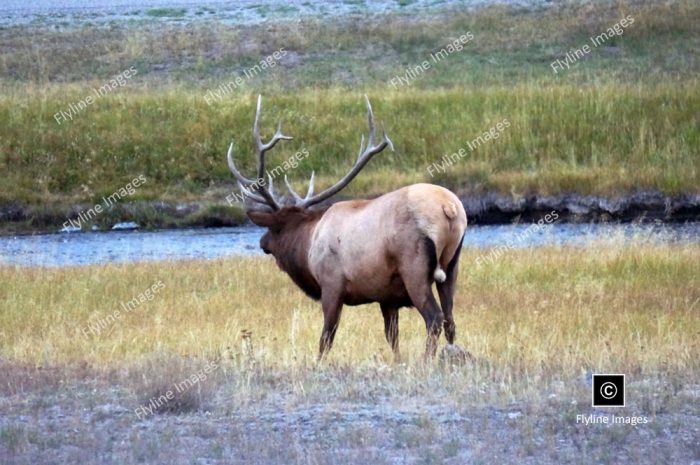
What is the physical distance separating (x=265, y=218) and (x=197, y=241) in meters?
9.94

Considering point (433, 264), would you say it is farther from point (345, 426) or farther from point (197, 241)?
point (197, 241)

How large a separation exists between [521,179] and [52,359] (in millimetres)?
13884

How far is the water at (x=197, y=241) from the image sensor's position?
18.5 meters

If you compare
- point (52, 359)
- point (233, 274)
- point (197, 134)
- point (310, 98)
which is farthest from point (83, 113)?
point (52, 359)

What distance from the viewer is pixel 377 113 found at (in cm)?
2538

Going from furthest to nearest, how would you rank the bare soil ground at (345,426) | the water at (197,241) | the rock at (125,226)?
the rock at (125,226) → the water at (197,241) → the bare soil ground at (345,426)

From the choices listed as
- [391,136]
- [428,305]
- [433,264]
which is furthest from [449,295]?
[391,136]

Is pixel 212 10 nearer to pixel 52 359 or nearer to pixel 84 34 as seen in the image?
pixel 84 34

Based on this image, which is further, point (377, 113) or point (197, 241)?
point (377, 113)
